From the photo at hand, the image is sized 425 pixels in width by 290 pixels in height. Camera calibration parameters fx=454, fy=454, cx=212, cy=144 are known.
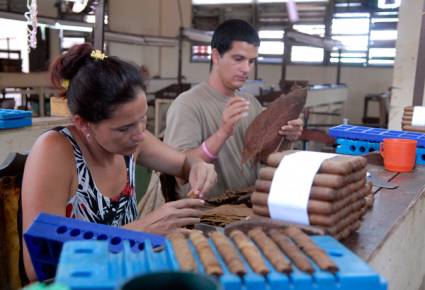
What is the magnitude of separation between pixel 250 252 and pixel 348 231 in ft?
1.17

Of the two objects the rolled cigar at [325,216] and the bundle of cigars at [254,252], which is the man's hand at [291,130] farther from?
the bundle of cigars at [254,252]

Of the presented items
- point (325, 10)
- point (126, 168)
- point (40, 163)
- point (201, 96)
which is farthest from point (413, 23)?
point (325, 10)

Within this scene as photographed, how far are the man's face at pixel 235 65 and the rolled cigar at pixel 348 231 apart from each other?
1314 mm

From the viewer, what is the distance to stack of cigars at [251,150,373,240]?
876mm

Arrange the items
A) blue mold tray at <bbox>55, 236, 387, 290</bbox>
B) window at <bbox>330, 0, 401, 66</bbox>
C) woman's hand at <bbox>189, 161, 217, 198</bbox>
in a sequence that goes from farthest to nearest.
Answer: window at <bbox>330, 0, 401, 66</bbox>, woman's hand at <bbox>189, 161, 217, 198</bbox>, blue mold tray at <bbox>55, 236, 387, 290</bbox>

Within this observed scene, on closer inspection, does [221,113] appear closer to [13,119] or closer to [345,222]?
[345,222]

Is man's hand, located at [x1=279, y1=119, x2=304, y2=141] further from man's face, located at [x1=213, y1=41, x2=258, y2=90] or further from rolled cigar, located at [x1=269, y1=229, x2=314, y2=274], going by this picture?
rolled cigar, located at [x1=269, y1=229, x2=314, y2=274]

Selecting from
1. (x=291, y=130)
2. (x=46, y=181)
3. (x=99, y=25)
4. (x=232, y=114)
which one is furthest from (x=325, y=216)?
(x=99, y=25)

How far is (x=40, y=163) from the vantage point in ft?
4.17

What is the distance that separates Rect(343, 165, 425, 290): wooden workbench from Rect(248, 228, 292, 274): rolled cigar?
0.77ft

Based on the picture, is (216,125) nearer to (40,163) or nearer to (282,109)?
(282,109)

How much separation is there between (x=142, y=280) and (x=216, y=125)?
168cm

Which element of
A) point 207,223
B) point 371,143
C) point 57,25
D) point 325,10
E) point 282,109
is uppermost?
point 325,10

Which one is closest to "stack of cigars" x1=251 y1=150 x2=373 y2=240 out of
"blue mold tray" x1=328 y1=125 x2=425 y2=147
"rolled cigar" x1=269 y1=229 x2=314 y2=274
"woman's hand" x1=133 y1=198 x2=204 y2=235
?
"rolled cigar" x1=269 y1=229 x2=314 y2=274
